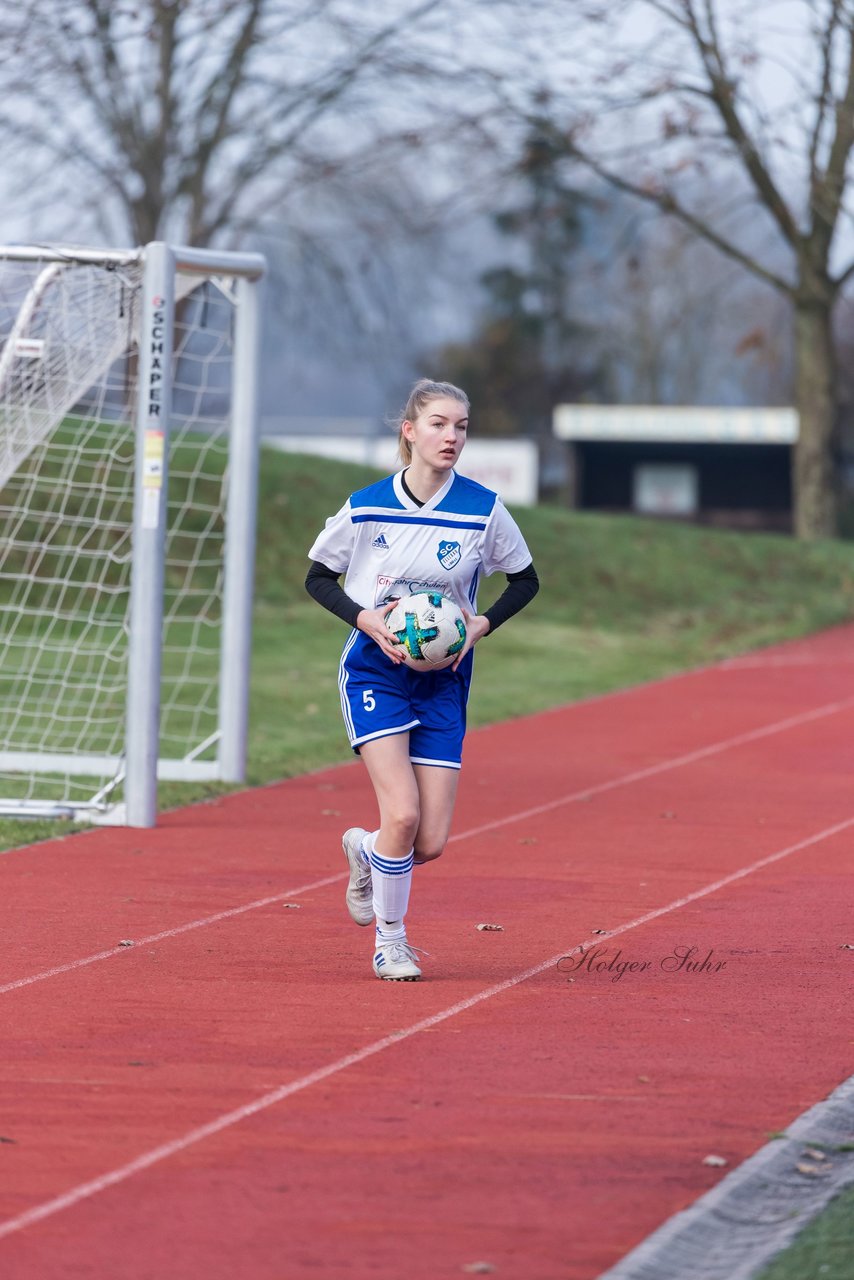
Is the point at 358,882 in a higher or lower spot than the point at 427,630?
lower

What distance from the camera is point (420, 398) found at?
6508 mm

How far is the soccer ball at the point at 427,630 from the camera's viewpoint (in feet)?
20.7

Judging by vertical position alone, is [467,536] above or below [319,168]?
below

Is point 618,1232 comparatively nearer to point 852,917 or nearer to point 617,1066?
point 617,1066

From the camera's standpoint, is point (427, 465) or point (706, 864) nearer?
point (427, 465)

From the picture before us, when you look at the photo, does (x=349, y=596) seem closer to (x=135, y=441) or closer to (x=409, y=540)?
(x=409, y=540)

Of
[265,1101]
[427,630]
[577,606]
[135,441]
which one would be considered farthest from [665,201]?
[265,1101]

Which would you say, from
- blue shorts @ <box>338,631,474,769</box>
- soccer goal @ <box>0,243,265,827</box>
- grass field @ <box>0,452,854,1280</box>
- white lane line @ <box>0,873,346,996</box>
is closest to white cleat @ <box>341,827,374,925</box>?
blue shorts @ <box>338,631,474,769</box>

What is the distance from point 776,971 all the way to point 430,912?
1702 mm

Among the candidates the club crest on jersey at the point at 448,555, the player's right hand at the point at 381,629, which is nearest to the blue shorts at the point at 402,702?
the player's right hand at the point at 381,629

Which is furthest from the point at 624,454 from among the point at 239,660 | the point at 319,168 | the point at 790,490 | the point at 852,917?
the point at 852,917

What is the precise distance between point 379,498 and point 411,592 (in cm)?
35

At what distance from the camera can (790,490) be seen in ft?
151

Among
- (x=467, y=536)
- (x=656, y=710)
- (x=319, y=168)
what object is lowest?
(x=656, y=710)
